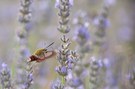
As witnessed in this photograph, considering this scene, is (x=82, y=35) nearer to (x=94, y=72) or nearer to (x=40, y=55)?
(x=94, y=72)

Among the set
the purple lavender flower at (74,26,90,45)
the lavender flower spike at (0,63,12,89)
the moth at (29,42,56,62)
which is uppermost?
the purple lavender flower at (74,26,90,45)

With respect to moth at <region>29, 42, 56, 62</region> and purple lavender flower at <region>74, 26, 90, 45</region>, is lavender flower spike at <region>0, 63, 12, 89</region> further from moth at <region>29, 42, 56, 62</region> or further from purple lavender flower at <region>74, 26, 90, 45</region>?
purple lavender flower at <region>74, 26, 90, 45</region>

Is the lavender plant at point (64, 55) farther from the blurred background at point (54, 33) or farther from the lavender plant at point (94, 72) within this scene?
the lavender plant at point (94, 72)

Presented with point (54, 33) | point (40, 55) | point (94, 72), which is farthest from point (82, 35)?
point (54, 33)

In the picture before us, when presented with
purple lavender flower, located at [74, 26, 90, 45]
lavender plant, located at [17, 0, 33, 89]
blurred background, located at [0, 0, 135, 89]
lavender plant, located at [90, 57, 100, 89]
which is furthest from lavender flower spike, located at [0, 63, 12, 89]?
purple lavender flower, located at [74, 26, 90, 45]

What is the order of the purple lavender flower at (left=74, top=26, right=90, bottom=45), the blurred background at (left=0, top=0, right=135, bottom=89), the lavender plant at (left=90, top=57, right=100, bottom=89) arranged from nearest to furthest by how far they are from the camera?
the lavender plant at (left=90, top=57, right=100, bottom=89)
the purple lavender flower at (left=74, top=26, right=90, bottom=45)
the blurred background at (left=0, top=0, right=135, bottom=89)

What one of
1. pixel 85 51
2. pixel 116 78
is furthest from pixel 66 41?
pixel 116 78

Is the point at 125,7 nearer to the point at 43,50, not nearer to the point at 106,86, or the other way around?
the point at 106,86

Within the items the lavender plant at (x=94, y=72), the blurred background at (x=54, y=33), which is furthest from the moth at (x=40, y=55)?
the lavender plant at (x=94, y=72)
